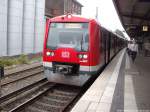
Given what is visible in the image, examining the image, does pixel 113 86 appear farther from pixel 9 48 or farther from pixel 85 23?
pixel 9 48

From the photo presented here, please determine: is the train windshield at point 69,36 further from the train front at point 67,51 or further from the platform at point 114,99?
the platform at point 114,99

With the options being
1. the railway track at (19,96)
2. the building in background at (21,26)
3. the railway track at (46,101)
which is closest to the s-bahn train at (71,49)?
the railway track at (46,101)

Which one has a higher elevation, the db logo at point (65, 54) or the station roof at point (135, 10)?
the station roof at point (135, 10)

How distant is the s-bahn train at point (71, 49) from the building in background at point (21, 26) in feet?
40.5

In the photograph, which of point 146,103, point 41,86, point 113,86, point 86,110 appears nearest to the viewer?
point 86,110

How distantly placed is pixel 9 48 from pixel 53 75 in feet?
46.1

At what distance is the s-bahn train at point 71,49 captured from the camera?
9242 millimetres

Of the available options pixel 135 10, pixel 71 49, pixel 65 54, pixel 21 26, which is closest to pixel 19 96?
pixel 65 54

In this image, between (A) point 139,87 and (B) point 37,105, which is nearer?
(B) point 37,105

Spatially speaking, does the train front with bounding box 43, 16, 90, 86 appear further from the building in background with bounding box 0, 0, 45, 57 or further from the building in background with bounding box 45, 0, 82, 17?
the building in background with bounding box 45, 0, 82, 17

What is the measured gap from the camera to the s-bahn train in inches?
364

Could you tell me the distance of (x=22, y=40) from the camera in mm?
24984

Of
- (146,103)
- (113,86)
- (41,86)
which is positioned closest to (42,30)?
(41,86)

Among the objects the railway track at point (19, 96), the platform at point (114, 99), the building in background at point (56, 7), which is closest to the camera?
the platform at point (114, 99)
